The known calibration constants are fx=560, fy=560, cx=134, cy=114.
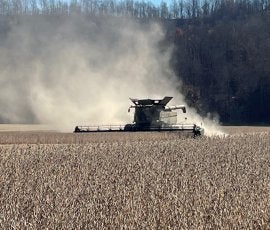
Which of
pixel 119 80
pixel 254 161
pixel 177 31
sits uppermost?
pixel 177 31

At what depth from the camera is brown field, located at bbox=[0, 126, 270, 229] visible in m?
8.14

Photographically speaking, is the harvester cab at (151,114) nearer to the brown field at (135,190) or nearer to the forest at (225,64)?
the brown field at (135,190)

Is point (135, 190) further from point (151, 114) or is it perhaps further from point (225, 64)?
point (225, 64)

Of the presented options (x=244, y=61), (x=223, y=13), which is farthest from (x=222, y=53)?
(x=223, y=13)

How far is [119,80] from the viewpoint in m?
77.1

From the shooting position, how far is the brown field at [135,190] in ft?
26.7

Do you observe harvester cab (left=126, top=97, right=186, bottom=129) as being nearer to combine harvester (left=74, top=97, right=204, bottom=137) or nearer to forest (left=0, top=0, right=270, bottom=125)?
combine harvester (left=74, top=97, right=204, bottom=137)

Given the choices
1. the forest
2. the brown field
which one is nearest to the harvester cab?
the brown field

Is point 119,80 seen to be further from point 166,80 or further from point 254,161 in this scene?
point 254,161

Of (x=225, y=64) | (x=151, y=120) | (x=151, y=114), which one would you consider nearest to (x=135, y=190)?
(x=151, y=120)

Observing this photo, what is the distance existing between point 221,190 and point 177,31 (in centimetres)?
10008

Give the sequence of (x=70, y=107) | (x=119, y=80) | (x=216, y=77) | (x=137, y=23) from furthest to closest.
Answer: (x=137, y=23)
(x=216, y=77)
(x=119, y=80)
(x=70, y=107)

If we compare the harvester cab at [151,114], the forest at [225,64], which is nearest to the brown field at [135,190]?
the harvester cab at [151,114]

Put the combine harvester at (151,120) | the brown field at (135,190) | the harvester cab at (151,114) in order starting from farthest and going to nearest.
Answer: the harvester cab at (151,114), the combine harvester at (151,120), the brown field at (135,190)
